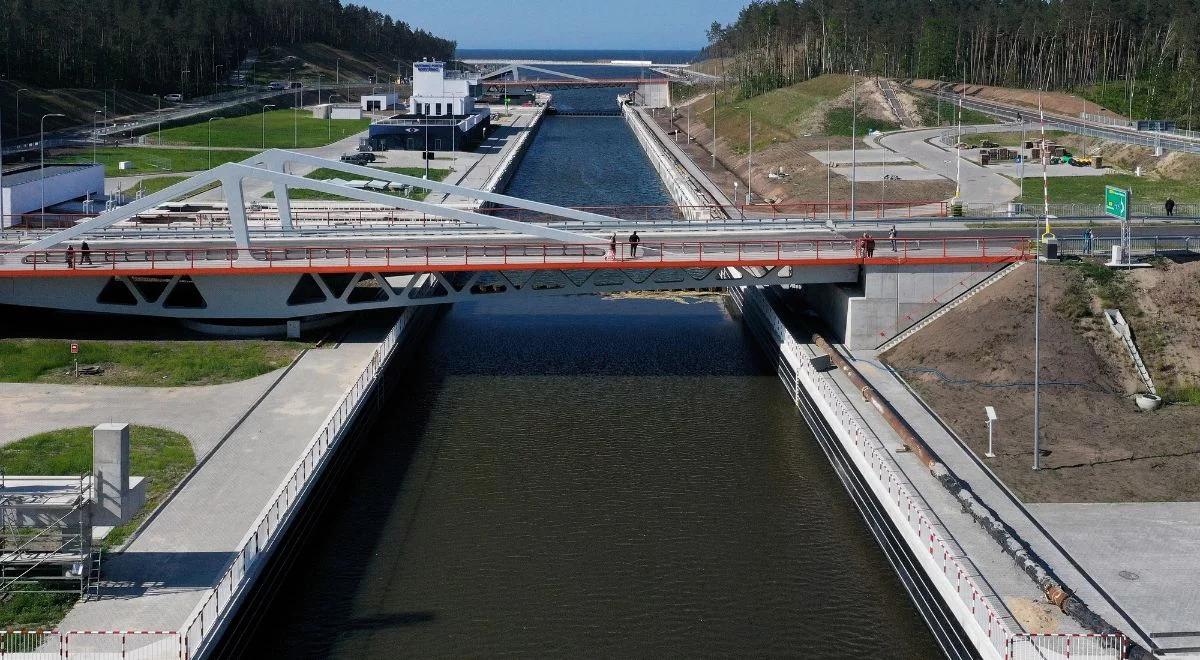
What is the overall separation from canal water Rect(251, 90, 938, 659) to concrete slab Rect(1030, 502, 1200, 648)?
3.70m

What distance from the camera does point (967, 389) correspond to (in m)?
40.9

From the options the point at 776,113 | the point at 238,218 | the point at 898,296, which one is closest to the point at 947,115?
the point at 776,113

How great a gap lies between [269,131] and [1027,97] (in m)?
66.5

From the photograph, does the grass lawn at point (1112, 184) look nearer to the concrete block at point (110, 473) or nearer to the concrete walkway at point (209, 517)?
the concrete walkway at point (209, 517)

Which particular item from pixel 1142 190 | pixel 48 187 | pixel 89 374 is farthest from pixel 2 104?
pixel 1142 190

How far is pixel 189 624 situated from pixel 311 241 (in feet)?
91.6

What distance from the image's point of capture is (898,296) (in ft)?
154

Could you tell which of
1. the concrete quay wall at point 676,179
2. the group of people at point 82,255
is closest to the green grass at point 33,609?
the group of people at point 82,255

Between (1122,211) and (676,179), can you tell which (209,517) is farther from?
(676,179)

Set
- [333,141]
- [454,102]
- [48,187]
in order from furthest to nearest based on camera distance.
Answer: [454,102] → [333,141] → [48,187]

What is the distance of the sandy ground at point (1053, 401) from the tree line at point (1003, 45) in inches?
2381

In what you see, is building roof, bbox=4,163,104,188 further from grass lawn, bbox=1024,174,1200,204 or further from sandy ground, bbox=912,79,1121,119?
sandy ground, bbox=912,79,1121,119

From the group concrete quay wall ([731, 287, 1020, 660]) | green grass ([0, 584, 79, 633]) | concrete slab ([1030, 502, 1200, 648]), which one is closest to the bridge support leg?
concrete quay wall ([731, 287, 1020, 660])

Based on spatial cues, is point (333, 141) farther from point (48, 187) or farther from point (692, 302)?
point (692, 302)
